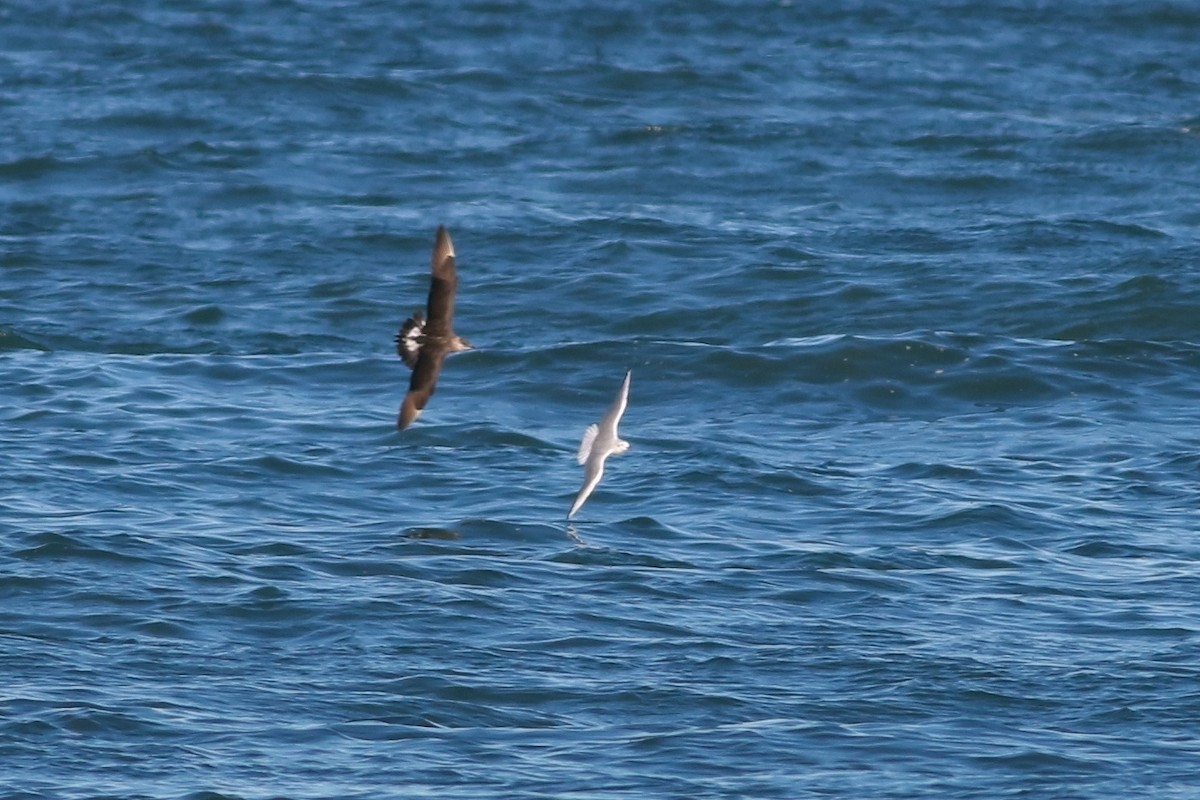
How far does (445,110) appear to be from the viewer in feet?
59.6

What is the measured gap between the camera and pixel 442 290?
786 cm

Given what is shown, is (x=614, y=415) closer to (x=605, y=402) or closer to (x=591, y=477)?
(x=591, y=477)

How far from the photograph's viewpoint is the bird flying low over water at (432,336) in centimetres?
786

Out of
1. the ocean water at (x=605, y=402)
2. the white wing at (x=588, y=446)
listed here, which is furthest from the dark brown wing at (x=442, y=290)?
the ocean water at (x=605, y=402)

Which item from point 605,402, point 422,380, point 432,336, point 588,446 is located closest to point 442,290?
point 432,336

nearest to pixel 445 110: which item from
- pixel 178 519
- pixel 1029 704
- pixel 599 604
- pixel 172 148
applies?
pixel 172 148

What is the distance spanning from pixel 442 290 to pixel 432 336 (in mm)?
188

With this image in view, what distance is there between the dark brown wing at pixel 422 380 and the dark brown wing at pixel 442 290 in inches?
3.0

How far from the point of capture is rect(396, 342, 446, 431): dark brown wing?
7945mm

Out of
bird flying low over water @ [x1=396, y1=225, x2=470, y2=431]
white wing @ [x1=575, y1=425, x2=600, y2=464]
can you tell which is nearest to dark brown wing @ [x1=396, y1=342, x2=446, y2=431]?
bird flying low over water @ [x1=396, y1=225, x2=470, y2=431]

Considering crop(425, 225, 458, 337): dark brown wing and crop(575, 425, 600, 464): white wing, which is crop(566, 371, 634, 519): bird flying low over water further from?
crop(425, 225, 458, 337): dark brown wing

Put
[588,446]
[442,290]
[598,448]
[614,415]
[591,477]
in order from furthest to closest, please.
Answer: [442,290] → [588,446] → [598,448] → [591,477] → [614,415]

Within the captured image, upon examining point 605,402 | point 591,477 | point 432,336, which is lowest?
point 605,402

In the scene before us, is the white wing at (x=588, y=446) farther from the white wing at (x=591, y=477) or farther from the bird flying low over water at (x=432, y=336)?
the bird flying low over water at (x=432, y=336)
